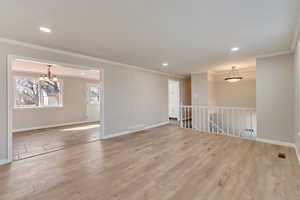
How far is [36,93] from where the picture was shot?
19.1 feet

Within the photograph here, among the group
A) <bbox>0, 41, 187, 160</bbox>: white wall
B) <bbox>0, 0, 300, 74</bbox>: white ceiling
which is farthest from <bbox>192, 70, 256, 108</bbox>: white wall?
<bbox>0, 0, 300, 74</bbox>: white ceiling

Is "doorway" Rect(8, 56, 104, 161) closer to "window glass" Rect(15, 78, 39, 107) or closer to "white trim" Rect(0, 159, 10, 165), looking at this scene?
"window glass" Rect(15, 78, 39, 107)

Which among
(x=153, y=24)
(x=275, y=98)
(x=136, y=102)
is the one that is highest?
(x=153, y=24)

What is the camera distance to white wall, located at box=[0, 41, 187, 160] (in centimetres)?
271

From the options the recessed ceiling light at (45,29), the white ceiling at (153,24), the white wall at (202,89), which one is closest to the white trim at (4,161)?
the white ceiling at (153,24)

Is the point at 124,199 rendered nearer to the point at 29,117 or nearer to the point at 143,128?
the point at 143,128

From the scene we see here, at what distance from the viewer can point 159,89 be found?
6.22 metres

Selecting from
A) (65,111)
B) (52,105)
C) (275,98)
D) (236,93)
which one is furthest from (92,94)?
(275,98)

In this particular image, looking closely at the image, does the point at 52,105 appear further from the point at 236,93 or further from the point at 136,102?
the point at 236,93

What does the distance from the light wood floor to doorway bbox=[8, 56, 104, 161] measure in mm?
1269

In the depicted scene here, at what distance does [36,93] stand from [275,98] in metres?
8.48

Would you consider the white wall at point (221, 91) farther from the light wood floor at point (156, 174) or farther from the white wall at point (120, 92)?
the light wood floor at point (156, 174)

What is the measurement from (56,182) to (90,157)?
2.90 ft

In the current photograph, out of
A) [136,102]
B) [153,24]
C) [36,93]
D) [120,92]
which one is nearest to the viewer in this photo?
[153,24]
